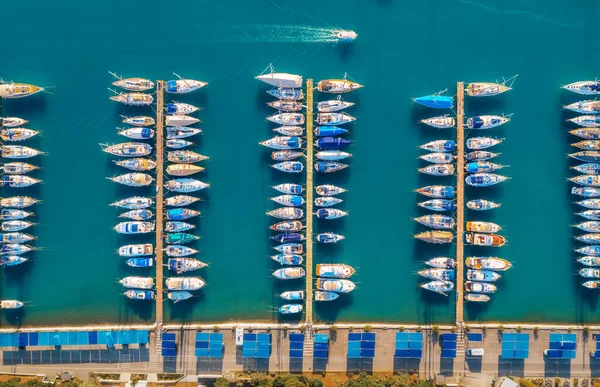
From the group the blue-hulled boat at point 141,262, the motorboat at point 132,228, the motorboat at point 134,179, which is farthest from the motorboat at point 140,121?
the blue-hulled boat at point 141,262

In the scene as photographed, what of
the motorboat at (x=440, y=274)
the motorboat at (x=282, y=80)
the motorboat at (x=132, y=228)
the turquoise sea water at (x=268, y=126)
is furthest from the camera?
the turquoise sea water at (x=268, y=126)

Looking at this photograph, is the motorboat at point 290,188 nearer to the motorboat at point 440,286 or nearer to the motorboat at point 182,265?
the motorboat at point 182,265

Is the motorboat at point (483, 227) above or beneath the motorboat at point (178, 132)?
beneath

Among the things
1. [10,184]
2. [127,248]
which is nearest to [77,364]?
[127,248]

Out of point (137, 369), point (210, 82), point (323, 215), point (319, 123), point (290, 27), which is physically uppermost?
point (290, 27)

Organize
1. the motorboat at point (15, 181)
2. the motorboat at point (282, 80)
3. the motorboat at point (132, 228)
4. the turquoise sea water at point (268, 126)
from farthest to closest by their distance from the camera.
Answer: the turquoise sea water at point (268, 126) < the motorboat at point (132, 228) < the motorboat at point (15, 181) < the motorboat at point (282, 80)

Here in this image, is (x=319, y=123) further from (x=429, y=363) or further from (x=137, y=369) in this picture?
(x=137, y=369)
